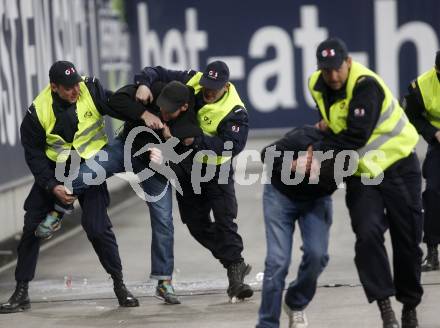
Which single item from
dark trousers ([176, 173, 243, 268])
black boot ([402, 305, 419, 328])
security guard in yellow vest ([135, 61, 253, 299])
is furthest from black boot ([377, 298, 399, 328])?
dark trousers ([176, 173, 243, 268])

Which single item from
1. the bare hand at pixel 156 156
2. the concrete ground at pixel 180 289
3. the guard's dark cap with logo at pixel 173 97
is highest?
the guard's dark cap with logo at pixel 173 97

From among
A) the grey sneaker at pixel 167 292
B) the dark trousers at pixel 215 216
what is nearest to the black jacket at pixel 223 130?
the dark trousers at pixel 215 216

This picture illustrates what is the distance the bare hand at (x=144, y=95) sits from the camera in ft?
26.5

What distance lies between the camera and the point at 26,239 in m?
8.33

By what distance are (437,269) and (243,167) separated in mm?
8141

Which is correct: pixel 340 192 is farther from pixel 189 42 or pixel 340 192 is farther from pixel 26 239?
pixel 26 239

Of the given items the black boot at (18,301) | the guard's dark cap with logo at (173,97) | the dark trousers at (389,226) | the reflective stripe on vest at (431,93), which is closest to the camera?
the dark trousers at (389,226)

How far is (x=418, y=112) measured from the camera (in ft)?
29.4

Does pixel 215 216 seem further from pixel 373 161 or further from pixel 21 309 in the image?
pixel 373 161

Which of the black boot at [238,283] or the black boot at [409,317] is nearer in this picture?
the black boot at [409,317]

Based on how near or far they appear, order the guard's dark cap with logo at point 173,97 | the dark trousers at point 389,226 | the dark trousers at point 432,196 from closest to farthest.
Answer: the dark trousers at point 389,226
the guard's dark cap with logo at point 173,97
the dark trousers at point 432,196

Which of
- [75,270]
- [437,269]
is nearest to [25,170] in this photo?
[75,270]

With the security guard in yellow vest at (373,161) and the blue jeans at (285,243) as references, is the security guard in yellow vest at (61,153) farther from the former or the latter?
the security guard in yellow vest at (373,161)

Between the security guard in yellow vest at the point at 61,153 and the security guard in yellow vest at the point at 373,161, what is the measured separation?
2.04m
